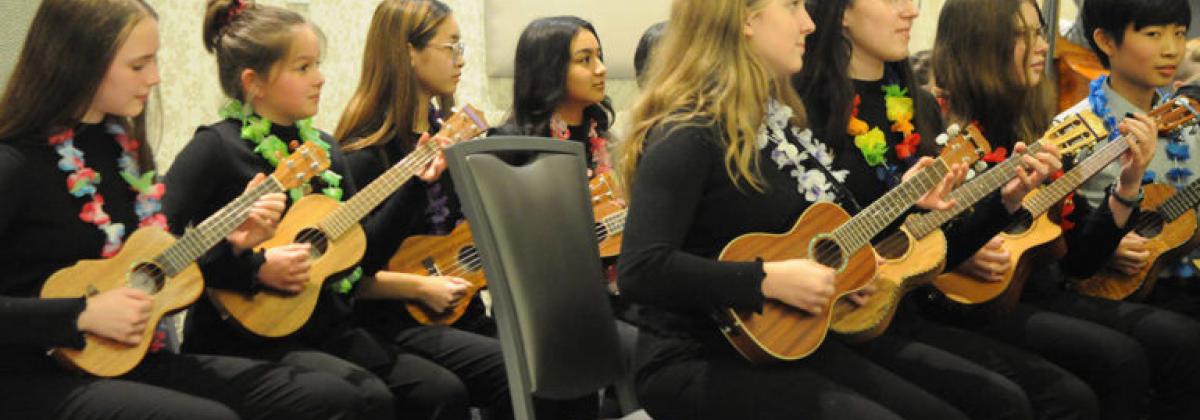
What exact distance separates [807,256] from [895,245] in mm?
532

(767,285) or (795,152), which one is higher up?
(795,152)

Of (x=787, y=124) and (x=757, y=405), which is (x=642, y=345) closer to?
(x=757, y=405)

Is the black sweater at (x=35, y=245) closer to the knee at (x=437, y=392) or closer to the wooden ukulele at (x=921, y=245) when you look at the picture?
the knee at (x=437, y=392)

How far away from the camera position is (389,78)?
124 inches

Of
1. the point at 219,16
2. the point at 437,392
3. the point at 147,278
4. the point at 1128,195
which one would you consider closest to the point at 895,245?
the point at 1128,195

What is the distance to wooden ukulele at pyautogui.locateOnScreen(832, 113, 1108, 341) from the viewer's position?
7.53 ft

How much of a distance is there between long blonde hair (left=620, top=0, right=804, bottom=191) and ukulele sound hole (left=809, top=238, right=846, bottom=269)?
6.4 inches

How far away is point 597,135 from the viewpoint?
11.7 ft

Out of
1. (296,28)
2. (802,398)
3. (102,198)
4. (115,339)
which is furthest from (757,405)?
(296,28)

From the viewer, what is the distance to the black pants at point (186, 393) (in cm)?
208

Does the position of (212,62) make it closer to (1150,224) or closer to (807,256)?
(807,256)

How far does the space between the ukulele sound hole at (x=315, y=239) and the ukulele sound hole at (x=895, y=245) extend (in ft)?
4.10

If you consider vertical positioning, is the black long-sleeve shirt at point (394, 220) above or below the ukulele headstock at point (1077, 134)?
below

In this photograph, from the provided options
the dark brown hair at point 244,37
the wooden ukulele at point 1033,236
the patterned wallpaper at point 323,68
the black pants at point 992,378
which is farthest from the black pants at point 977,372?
the patterned wallpaper at point 323,68
